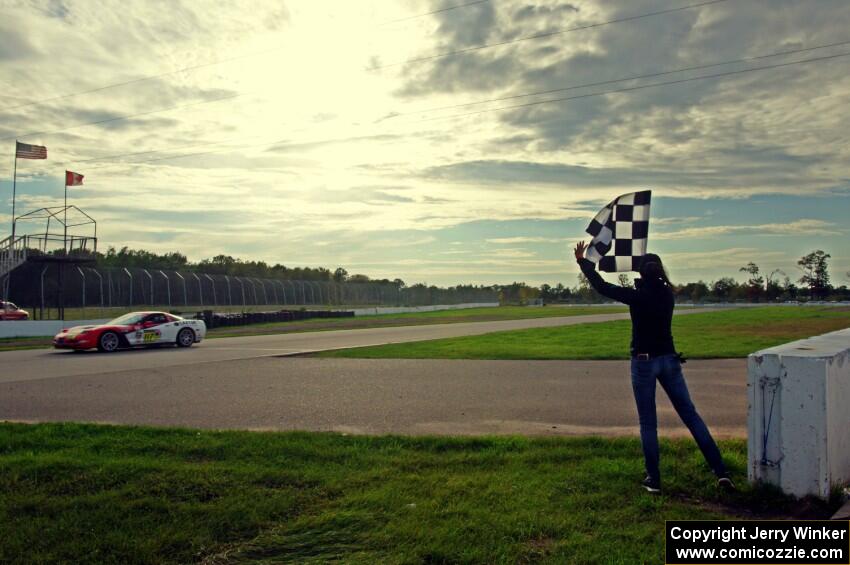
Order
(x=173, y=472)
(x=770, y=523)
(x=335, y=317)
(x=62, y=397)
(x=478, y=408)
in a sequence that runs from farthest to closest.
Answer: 1. (x=335, y=317)
2. (x=62, y=397)
3. (x=478, y=408)
4. (x=173, y=472)
5. (x=770, y=523)

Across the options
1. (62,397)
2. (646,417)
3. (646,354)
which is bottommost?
(62,397)

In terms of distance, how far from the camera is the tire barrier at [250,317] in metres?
35.0

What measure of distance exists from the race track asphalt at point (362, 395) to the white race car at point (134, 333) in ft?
11.1

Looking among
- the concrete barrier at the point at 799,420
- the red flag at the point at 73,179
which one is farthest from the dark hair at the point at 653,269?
the red flag at the point at 73,179

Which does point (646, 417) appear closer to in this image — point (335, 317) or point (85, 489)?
point (85, 489)

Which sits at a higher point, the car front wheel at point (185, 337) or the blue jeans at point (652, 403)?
the blue jeans at point (652, 403)

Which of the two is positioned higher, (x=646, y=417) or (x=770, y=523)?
(x=646, y=417)

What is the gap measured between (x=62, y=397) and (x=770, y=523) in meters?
10.1

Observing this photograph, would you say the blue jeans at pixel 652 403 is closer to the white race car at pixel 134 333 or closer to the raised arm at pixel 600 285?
the raised arm at pixel 600 285

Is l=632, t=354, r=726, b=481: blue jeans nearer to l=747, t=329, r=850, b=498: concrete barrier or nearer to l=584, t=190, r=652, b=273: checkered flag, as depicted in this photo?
l=747, t=329, r=850, b=498: concrete barrier

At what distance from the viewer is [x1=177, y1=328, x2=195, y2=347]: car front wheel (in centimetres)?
2219

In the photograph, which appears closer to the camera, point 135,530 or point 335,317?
point 135,530

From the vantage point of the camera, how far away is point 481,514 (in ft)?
15.3

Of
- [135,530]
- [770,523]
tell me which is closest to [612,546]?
[770,523]
